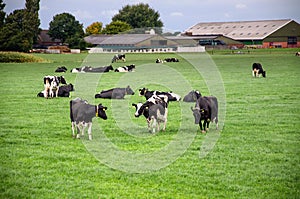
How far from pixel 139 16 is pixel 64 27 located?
800 inches

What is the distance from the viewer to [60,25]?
3984 inches

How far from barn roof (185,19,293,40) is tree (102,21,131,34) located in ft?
45.8

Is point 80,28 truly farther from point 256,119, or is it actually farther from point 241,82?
point 256,119

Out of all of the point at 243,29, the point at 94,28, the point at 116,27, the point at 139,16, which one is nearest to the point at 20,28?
the point at 116,27

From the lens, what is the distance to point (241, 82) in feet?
90.7

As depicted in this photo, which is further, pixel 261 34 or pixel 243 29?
pixel 243 29

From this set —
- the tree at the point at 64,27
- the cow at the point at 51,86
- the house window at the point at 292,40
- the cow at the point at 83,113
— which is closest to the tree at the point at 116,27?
the tree at the point at 64,27

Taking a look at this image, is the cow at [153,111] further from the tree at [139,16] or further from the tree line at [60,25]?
the tree at [139,16]

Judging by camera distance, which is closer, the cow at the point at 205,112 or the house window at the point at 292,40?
the cow at the point at 205,112

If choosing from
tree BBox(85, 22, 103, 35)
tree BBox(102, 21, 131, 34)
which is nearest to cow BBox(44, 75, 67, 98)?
tree BBox(102, 21, 131, 34)

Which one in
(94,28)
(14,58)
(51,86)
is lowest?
(51,86)

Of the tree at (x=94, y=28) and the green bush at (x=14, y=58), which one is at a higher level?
the tree at (x=94, y=28)

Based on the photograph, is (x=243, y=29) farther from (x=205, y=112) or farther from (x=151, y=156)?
(x=151, y=156)

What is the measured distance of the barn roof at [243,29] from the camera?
10289 centimetres
